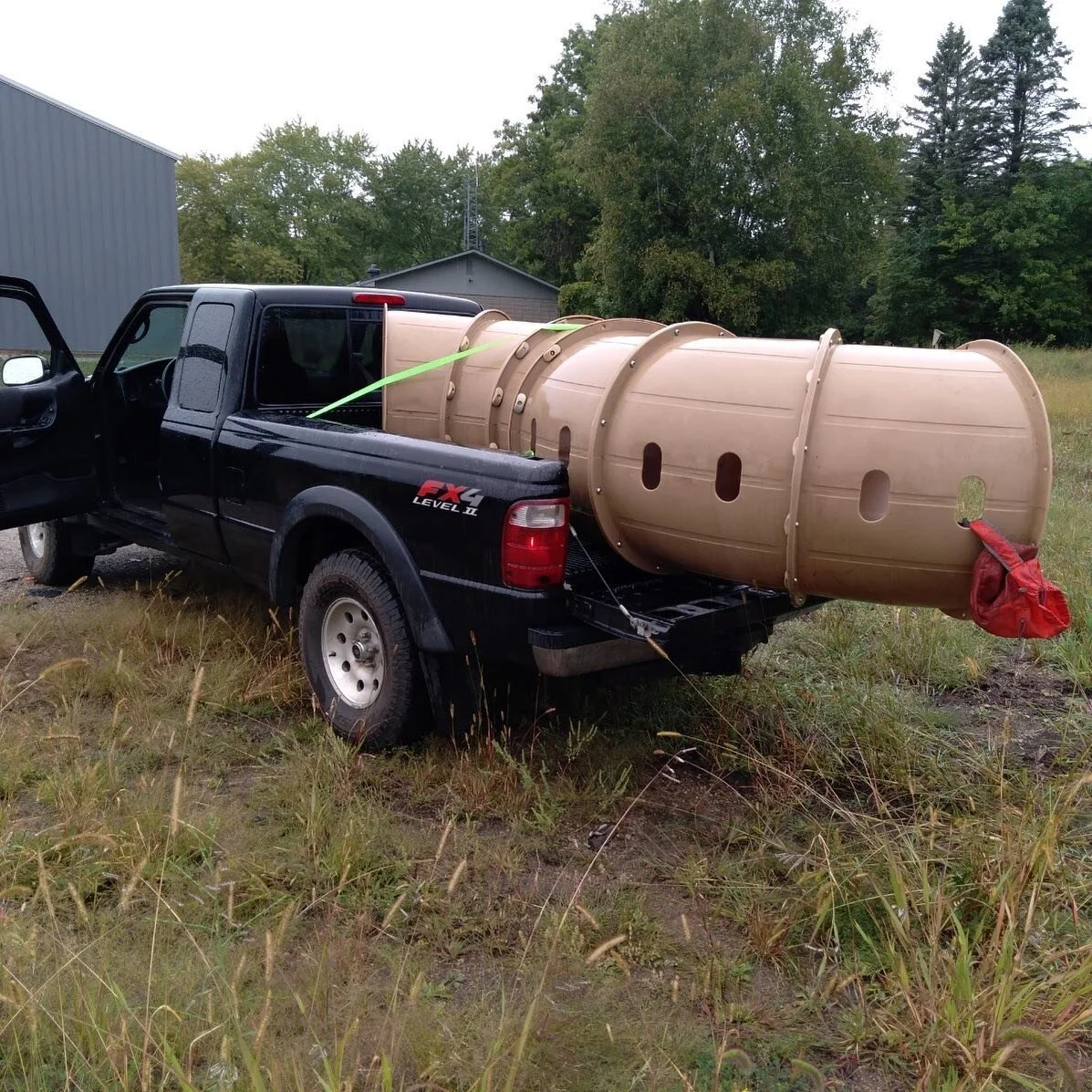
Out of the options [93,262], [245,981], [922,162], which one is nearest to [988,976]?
[245,981]

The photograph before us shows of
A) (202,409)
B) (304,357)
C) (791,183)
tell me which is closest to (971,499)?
(304,357)

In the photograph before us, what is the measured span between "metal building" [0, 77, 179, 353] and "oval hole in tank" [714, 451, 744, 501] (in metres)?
22.9

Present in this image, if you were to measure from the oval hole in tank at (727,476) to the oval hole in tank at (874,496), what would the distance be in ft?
1.33

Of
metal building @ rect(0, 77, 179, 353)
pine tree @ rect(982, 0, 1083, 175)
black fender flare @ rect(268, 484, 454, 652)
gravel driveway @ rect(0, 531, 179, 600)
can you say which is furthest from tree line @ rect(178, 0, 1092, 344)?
black fender flare @ rect(268, 484, 454, 652)

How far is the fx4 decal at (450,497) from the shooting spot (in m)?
3.59

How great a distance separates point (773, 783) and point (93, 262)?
25515mm

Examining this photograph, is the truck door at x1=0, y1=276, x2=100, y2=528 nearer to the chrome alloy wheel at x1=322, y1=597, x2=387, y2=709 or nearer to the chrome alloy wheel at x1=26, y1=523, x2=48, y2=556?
the chrome alloy wheel at x1=26, y1=523, x2=48, y2=556

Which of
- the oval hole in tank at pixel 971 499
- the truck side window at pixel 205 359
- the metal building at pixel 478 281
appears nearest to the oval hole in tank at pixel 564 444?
the oval hole in tank at pixel 971 499

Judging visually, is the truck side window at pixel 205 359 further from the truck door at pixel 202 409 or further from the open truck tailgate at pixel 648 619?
the open truck tailgate at pixel 648 619

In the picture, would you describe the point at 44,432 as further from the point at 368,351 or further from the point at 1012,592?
the point at 1012,592

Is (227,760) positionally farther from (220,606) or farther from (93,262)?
(93,262)

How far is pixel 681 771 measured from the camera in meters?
4.19

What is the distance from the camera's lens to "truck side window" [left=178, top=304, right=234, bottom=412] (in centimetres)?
500

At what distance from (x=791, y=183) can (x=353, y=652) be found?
38.6 meters
